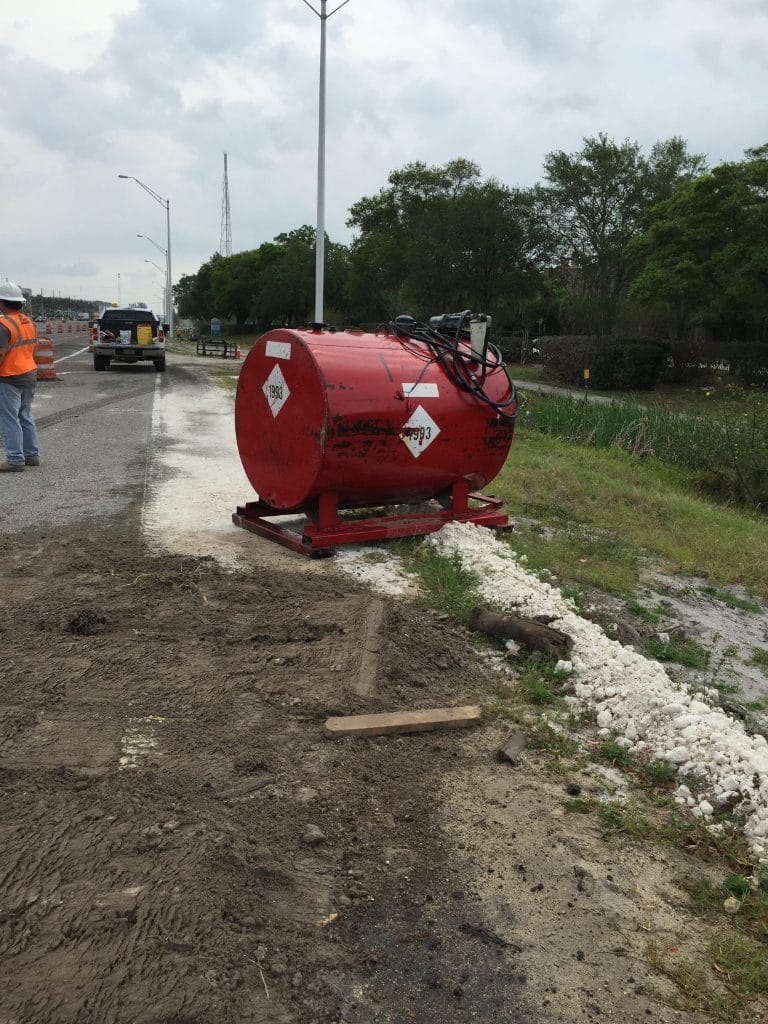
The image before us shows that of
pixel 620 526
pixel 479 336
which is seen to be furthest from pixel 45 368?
pixel 620 526

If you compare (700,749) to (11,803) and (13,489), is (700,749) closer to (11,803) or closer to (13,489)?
(11,803)

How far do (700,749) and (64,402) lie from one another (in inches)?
586

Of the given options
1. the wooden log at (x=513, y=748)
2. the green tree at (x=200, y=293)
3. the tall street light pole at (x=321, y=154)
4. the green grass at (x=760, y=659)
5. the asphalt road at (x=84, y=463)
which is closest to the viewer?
the wooden log at (x=513, y=748)

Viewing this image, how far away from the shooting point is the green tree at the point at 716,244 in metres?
25.8

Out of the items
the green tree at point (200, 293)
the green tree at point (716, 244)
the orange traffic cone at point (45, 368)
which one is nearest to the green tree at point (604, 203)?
the green tree at point (716, 244)

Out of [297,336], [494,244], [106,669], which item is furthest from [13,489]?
[494,244]

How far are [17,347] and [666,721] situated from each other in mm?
7803

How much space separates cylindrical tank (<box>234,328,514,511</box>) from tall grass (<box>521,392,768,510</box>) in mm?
5621

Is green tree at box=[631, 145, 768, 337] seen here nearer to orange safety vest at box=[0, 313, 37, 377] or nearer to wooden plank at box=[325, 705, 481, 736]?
orange safety vest at box=[0, 313, 37, 377]

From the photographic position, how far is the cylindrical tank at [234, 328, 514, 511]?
598 cm

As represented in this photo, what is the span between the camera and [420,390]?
20.7ft

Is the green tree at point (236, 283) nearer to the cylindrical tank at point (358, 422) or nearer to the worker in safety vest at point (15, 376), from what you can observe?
the worker in safety vest at point (15, 376)

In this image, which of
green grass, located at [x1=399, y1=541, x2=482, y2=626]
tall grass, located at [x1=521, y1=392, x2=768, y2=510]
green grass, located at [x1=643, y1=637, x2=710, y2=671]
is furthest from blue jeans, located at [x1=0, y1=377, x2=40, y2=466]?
tall grass, located at [x1=521, y1=392, x2=768, y2=510]

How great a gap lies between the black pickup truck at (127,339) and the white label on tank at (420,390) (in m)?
19.1
